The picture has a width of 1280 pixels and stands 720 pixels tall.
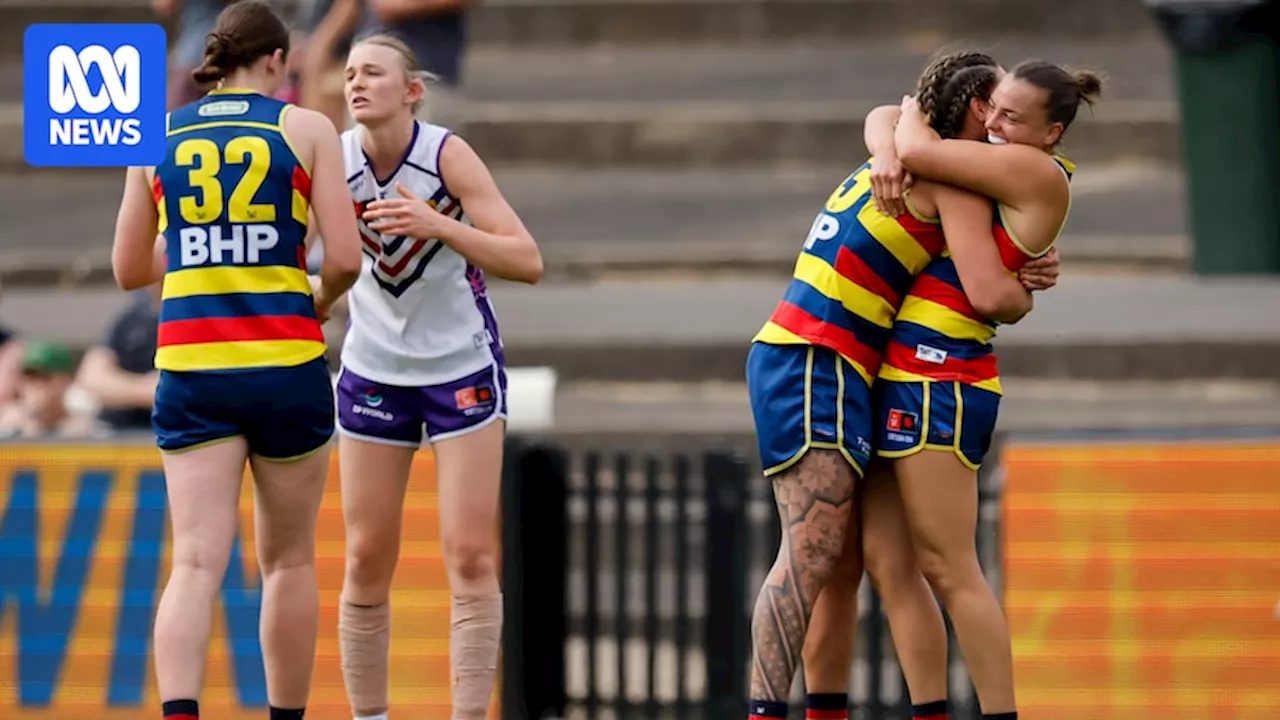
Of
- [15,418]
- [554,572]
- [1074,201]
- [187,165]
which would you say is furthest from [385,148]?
[1074,201]

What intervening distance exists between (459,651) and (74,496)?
2375 millimetres

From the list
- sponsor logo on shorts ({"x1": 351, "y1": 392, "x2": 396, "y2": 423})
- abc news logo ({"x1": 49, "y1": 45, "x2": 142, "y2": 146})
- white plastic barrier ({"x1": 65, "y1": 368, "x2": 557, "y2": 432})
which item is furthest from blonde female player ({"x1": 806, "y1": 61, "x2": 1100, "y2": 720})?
white plastic barrier ({"x1": 65, "y1": 368, "x2": 557, "y2": 432})

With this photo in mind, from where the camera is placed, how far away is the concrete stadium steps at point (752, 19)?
57.2ft

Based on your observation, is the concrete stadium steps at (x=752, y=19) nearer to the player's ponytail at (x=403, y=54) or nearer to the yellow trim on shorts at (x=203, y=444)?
the player's ponytail at (x=403, y=54)

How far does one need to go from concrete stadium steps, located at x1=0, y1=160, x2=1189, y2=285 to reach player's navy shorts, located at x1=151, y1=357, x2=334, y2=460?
7.96 metres

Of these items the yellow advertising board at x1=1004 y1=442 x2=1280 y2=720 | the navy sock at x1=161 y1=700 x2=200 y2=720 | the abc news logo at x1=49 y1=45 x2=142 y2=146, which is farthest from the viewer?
the yellow advertising board at x1=1004 y1=442 x2=1280 y2=720

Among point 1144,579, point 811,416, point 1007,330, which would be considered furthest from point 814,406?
point 1007,330

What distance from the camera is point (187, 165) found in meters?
5.99

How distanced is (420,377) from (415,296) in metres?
0.24

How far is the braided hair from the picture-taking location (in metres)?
6.11

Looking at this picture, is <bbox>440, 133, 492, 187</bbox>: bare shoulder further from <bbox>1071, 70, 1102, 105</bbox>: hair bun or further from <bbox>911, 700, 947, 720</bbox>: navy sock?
<bbox>911, 700, 947, 720</bbox>: navy sock

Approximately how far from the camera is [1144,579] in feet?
26.2

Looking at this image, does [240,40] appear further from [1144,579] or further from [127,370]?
[127,370]

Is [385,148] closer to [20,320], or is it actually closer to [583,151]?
[20,320]
